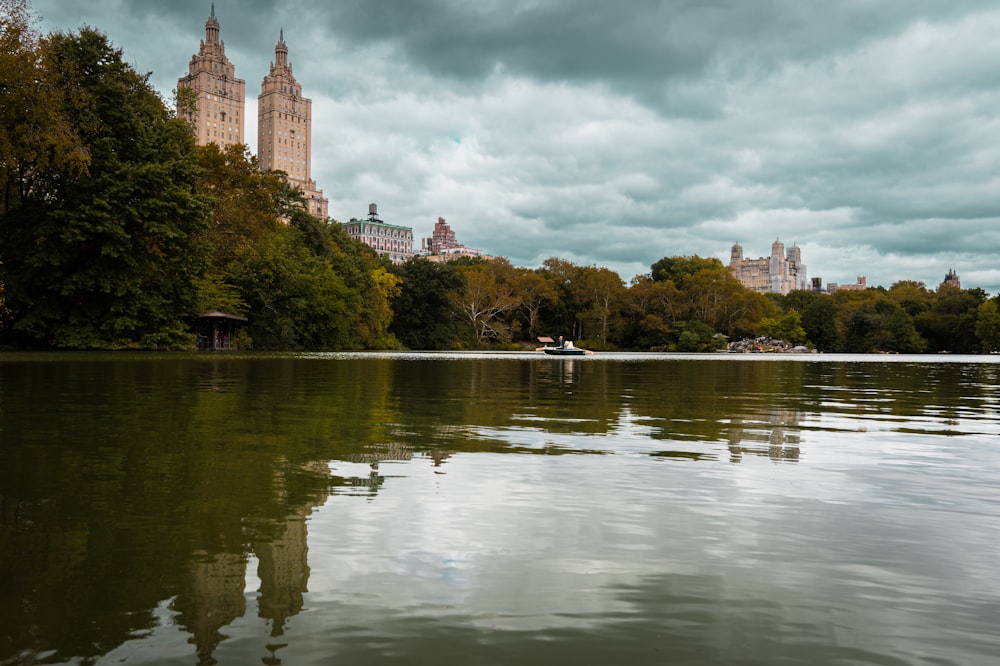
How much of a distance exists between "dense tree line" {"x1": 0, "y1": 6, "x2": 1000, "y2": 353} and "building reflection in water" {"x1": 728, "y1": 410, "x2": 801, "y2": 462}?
2143 cm

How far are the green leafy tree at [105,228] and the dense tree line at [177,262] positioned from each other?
0.09 meters

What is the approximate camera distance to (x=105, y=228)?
33156 mm

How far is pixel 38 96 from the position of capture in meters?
22.2

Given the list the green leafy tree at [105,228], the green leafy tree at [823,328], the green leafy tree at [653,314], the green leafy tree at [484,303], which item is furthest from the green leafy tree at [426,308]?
the green leafy tree at [823,328]

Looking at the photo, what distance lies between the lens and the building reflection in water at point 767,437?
23.9 ft

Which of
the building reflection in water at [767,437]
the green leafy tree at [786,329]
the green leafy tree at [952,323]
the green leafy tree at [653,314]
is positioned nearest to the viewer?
the building reflection in water at [767,437]

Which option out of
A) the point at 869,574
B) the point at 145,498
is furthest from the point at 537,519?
the point at 145,498

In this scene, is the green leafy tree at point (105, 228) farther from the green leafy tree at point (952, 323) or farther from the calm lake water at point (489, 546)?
the green leafy tree at point (952, 323)

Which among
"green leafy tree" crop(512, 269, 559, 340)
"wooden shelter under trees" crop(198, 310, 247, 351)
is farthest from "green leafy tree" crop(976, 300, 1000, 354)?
"wooden shelter under trees" crop(198, 310, 247, 351)

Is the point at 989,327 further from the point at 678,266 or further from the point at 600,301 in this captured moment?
the point at 600,301

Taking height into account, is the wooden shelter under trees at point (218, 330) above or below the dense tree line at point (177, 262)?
below

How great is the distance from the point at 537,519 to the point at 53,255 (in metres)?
36.7

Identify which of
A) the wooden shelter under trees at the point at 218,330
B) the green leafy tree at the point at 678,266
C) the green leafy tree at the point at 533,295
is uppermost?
the green leafy tree at the point at 678,266

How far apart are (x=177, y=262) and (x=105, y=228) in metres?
4.28
